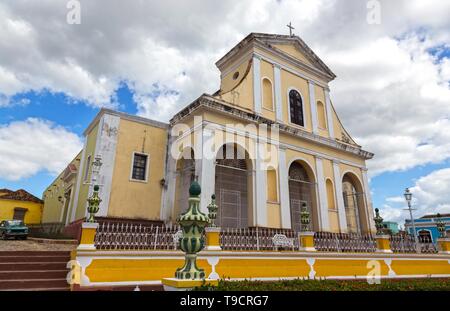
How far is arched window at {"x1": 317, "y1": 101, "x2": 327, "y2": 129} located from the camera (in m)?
18.0

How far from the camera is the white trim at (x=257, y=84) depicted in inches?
570

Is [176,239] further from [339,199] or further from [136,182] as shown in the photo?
[339,199]

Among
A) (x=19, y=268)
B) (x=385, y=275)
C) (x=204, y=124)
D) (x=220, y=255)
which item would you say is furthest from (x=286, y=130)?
(x=19, y=268)

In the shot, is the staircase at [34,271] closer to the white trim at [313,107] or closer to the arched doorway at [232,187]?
the arched doorway at [232,187]

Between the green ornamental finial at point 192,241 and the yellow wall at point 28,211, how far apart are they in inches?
1302

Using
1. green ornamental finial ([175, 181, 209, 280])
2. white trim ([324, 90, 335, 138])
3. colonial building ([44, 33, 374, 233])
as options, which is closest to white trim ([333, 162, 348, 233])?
colonial building ([44, 33, 374, 233])

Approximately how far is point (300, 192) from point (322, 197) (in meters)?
1.76

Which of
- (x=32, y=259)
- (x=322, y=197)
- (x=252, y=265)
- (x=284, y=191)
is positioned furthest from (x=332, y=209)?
(x=32, y=259)

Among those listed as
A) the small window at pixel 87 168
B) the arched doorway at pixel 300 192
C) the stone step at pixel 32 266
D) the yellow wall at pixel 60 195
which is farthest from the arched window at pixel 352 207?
the yellow wall at pixel 60 195

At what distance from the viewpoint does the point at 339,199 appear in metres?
16.1

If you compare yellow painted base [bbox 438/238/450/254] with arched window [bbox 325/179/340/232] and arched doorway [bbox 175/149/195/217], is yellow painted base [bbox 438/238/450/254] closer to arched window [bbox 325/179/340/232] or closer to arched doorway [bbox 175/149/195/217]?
arched window [bbox 325/179/340/232]

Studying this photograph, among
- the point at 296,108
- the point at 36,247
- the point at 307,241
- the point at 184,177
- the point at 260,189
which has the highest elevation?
the point at 296,108

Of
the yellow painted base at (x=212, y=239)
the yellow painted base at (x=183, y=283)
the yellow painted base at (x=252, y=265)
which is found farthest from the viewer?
the yellow painted base at (x=212, y=239)

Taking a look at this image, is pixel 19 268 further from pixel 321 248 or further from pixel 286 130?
pixel 286 130
